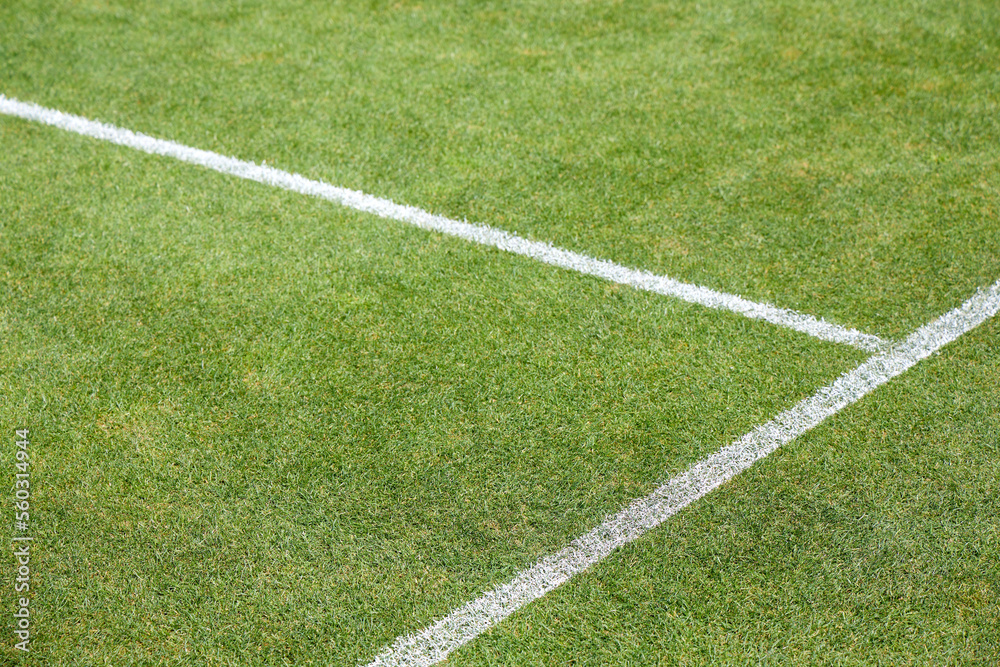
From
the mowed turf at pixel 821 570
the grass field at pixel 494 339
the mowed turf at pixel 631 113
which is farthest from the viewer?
the mowed turf at pixel 631 113

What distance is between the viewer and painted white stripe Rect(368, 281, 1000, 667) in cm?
265

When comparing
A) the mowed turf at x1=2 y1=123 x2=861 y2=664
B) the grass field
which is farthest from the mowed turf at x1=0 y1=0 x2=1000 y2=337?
the mowed turf at x1=2 y1=123 x2=861 y2=664

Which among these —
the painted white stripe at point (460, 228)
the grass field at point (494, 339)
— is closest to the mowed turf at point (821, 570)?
the grass field at point (494, 339)

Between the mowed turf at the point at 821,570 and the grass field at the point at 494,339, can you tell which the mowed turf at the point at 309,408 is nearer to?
the grass field at the point at 494,339

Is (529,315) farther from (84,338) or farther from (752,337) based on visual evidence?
(84,338)

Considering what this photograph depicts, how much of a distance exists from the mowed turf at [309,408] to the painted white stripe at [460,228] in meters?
0.07

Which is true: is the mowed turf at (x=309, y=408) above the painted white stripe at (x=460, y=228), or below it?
below

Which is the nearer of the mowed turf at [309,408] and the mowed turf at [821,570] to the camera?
the mowed turf at [821,570]

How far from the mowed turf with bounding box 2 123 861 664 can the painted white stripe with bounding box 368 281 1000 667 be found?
5 centimetres

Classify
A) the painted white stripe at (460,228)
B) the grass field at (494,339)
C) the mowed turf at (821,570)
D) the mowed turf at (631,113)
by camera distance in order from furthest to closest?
the mowed turf at (631,113)
the painted white stripe at (460,228)
the grass field at (494,339)
the mowed turf at (821,570)

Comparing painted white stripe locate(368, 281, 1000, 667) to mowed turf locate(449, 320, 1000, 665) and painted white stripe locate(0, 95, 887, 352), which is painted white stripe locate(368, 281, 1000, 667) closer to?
mowed turf locate(449, 320, 1000, 665)

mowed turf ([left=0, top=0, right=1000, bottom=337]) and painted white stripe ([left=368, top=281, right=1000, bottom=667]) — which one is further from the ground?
mowed turf ([left=0, top=0, right=1000, bottom=337])

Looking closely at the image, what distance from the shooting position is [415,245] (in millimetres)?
3936

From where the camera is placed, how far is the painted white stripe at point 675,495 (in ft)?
8.70
